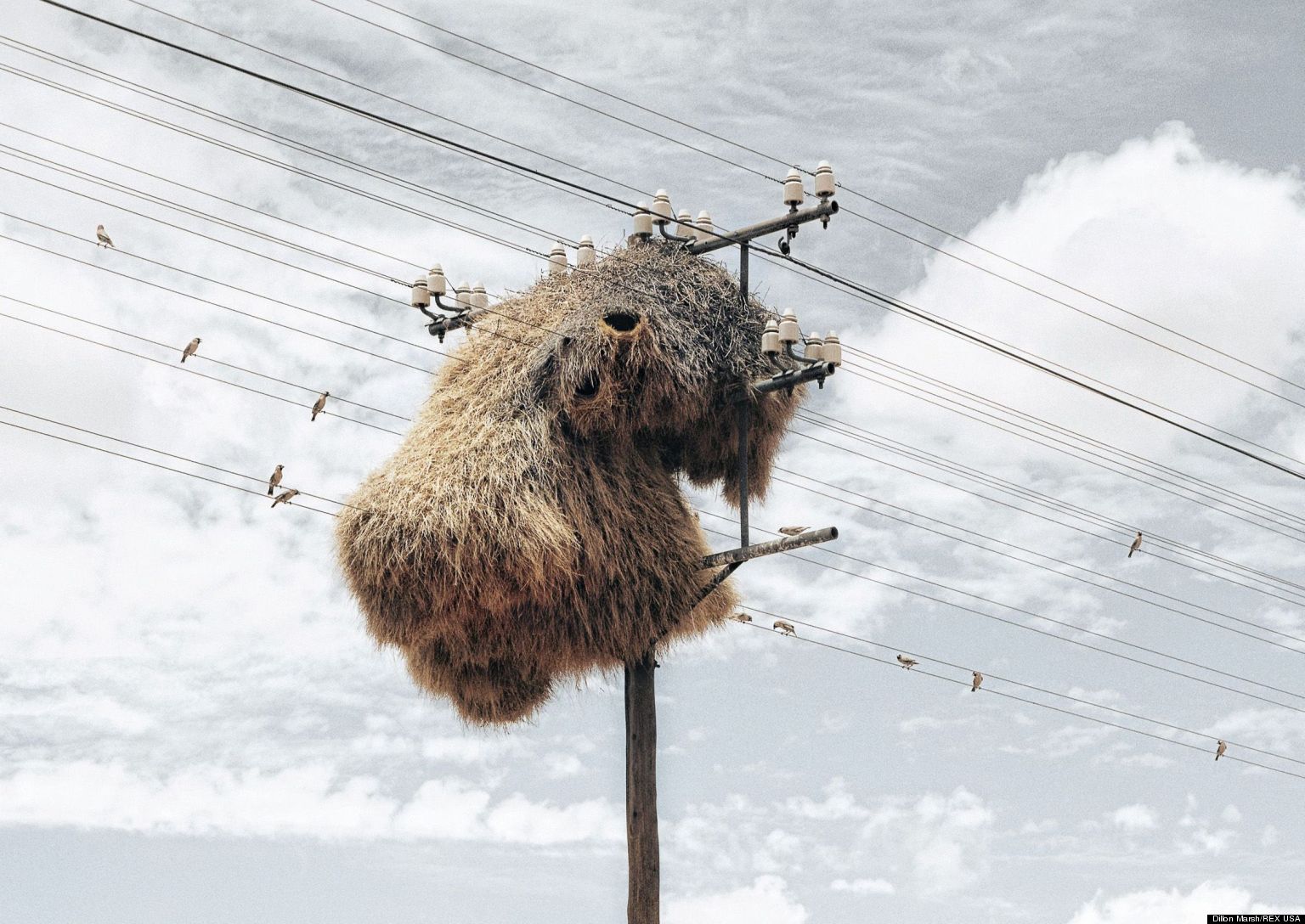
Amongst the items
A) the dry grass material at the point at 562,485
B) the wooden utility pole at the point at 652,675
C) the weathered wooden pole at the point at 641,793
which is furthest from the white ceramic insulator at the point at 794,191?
the weathered wooden pole at the point at 641,793

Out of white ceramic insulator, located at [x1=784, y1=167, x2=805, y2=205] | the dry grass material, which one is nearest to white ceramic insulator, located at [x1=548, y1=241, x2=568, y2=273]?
the dry grass material

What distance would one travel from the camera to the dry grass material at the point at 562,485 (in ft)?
41.0

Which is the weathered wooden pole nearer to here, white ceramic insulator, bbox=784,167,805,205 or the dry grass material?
the dry grass material

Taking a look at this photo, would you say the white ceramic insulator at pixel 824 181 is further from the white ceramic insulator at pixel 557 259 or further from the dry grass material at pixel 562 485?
the white ceramic insulator at pixel 557 259

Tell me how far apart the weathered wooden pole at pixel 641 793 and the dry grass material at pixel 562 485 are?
1.33 feet

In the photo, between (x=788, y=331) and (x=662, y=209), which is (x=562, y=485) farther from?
(x=662, y=209)

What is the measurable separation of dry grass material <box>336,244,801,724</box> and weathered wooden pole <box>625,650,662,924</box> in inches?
15.9

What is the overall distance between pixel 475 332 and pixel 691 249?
2.20m

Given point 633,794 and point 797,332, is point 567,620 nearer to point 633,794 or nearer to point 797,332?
point 633,794

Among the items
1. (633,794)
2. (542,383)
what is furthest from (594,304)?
(633,794)

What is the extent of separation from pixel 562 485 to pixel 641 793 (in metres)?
2.82

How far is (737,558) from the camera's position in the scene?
1352 cm

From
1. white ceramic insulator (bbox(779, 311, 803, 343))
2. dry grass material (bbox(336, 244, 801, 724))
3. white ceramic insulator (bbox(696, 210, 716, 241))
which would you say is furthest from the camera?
white ceramic insulator (bbox(696, 210, 716, 241))

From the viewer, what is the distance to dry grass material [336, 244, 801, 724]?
12.5 metres
